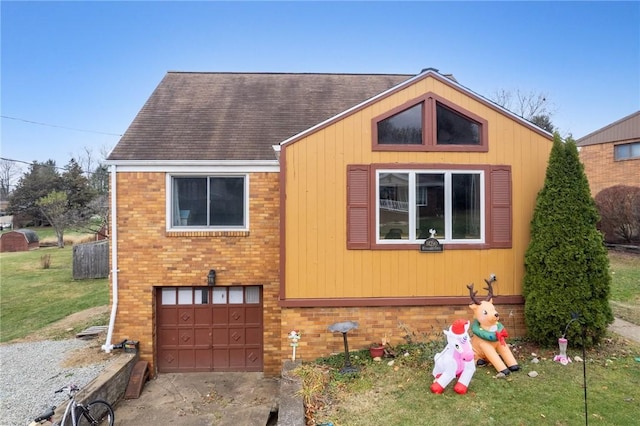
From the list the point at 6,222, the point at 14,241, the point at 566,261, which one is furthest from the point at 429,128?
the point at 6,222

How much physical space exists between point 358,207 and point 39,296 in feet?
47.2

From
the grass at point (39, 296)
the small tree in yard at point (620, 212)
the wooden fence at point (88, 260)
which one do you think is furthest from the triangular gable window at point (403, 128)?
the wooden fence at point (88, 260)

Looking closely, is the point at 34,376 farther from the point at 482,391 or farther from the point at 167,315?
the point at 482,391

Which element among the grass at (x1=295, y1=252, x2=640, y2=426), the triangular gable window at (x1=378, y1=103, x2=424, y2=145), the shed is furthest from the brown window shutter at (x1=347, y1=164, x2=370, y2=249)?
the shed

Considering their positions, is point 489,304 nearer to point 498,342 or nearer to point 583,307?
point 498,342

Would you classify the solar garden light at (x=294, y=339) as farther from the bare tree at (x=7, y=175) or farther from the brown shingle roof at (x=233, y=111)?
the bare tree at (x=7, y=175)

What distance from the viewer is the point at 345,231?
6.55m

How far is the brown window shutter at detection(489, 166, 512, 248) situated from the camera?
6.59m

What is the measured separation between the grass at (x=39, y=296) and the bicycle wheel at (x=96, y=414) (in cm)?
526

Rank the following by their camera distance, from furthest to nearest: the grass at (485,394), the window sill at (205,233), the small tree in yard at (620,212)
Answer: the small tree in yard at (620,212)
the window sill at (205,233)
the grass at (485,394)

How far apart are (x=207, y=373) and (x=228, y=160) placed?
489 cm

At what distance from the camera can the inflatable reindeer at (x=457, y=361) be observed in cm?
478

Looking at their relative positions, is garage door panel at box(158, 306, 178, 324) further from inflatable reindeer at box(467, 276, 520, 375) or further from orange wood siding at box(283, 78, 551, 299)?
inflatable reindeer at box(467, 276, 520, 375)

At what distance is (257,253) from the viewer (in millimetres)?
7922
